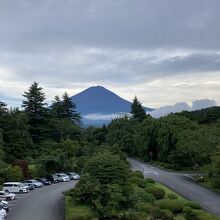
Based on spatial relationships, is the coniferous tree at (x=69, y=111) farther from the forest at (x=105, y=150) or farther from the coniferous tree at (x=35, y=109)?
the coniferous tree at (x=35, y=109)

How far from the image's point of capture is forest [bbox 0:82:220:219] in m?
28.5

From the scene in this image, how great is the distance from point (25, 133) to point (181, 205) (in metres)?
45.4

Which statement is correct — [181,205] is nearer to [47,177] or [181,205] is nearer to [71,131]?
[47,177]

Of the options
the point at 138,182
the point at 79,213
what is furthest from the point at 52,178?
the point at 79,213

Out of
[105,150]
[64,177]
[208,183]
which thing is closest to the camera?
[208,183]

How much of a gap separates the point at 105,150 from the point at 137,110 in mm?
65077

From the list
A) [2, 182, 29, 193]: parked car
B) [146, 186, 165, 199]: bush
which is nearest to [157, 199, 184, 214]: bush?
[146, 186, 165, 199]: bush

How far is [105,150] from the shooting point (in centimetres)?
5116

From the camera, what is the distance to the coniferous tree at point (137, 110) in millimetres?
114625

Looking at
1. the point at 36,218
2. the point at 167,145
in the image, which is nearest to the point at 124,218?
the point at 36,218

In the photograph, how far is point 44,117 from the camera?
87438 mm

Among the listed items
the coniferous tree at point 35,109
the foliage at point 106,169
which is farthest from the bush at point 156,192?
the coniferous tree at point 35,109

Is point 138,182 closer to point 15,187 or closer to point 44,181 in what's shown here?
point 15,187

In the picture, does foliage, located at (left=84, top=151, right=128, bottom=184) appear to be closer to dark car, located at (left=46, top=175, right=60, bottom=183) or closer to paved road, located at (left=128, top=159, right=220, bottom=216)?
paved road, located at (left=128, top=159, right=220, bottom=216)
